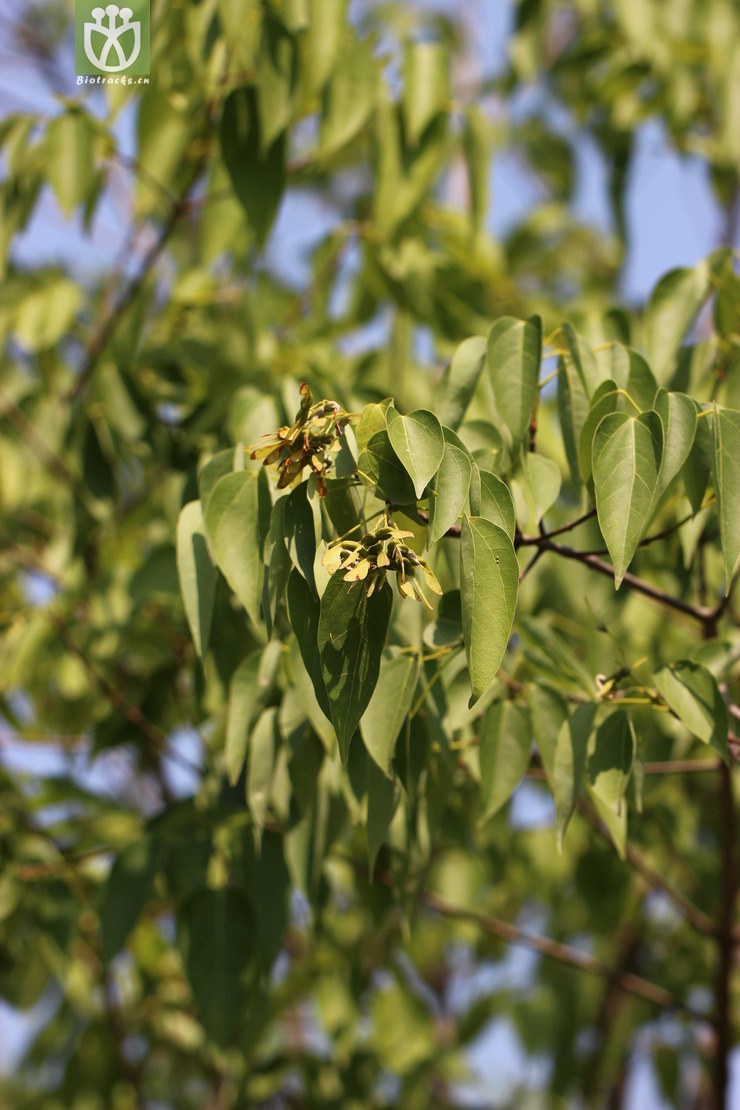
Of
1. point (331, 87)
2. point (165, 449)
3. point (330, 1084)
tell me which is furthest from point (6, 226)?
point (330, 1084)

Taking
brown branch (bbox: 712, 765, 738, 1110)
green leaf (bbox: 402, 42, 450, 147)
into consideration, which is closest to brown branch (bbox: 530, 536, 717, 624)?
brown branch (bbox: 712, 765, 738, 1110)

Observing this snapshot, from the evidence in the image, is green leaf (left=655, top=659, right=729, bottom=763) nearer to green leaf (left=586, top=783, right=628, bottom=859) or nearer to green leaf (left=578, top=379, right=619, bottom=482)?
green leaf (left=586, top=783, right=628, bottom=859)

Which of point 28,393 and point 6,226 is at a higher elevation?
point 6,226

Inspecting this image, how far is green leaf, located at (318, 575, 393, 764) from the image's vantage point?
3.32ft

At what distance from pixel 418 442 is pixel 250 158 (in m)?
0.93

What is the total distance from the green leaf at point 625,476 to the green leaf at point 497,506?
79 millimetres

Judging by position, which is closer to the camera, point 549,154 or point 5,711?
point 5,711

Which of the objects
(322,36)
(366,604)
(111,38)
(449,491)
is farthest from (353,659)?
(111,38)

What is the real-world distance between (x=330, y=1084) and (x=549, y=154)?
9.30ft

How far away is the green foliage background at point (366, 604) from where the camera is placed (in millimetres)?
1146

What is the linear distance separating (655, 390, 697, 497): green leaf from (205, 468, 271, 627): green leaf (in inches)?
14.1

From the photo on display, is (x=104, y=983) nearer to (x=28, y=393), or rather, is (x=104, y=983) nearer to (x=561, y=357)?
(x=28, y=393)

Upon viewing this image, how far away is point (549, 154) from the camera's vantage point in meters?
3.97

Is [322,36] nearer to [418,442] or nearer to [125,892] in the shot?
[418,442]
